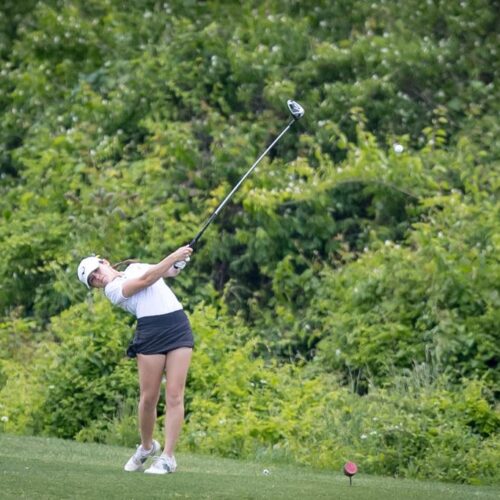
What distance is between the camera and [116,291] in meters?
9.76

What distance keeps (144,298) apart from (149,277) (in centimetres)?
23

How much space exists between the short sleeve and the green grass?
1.22 metres

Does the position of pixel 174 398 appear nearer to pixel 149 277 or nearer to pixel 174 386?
pixel 174 386

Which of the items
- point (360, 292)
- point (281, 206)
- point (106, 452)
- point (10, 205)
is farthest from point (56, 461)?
point (10, 205)

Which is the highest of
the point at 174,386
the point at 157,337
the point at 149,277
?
the point at 149,277

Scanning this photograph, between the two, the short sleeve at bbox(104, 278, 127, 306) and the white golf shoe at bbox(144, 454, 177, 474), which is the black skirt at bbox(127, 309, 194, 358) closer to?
the short sleeve at bbox(104, 278, 127, 306)

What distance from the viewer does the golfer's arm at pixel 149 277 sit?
946cm

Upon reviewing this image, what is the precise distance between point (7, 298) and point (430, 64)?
22.1 feet

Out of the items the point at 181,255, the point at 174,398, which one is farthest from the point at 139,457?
the point at 181,255

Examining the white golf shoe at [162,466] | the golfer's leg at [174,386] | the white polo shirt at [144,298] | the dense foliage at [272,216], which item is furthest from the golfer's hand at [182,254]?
the dense foliage at [272,216]

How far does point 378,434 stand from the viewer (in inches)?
463

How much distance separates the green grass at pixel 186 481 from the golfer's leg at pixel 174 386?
0.99 feet

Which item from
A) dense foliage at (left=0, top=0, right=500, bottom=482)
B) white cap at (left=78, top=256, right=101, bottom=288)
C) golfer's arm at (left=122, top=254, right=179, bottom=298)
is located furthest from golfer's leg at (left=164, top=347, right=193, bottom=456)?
dense foliage at (left=0, top=0, right=500, bottom=482)

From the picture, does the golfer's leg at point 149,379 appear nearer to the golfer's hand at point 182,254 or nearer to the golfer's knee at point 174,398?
A: the golfer's knee at point 174,398
